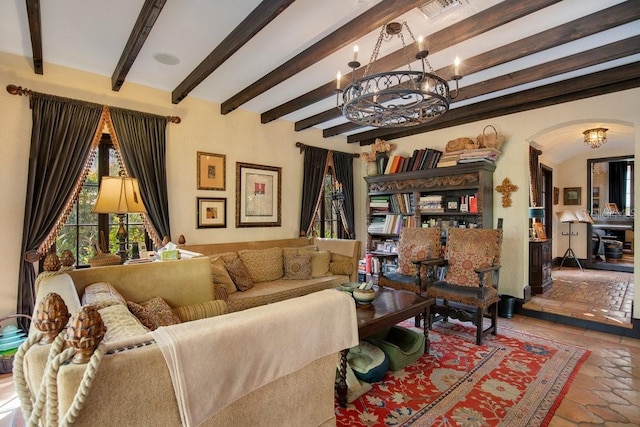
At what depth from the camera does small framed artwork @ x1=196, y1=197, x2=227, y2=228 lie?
12.7 feet

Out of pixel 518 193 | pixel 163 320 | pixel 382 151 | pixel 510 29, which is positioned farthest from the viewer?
pixel 382 151

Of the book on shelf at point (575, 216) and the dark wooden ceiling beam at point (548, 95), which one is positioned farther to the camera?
the book on shelf at point (575, 216)

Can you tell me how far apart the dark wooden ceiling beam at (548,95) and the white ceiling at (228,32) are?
99 mm

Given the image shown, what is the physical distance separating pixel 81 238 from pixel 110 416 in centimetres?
302

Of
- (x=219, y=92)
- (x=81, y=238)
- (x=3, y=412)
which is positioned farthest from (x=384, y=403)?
(x=219, y=92)

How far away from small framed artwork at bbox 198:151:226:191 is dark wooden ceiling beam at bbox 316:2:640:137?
2.66 metres

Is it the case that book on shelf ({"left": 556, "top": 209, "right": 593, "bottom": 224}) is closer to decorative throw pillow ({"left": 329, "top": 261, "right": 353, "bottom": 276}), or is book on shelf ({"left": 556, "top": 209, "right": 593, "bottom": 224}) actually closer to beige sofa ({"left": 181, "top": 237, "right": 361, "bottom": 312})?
beige sofa ({"left": 181, "top": 237, "right": 361, "bottom": 312})

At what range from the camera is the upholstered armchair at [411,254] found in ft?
12.4

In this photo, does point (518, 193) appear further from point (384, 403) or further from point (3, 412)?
point (3, 412)

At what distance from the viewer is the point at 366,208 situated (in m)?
5.47

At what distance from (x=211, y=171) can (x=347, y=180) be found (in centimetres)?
237

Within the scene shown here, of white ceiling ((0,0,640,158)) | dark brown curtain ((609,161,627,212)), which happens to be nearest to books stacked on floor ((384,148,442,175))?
white ceiling ((0,0,640,158))

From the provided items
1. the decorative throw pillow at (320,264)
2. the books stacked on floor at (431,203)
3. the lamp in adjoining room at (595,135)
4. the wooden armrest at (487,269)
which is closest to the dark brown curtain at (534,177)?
the lamp in adjoining room at (595,135)

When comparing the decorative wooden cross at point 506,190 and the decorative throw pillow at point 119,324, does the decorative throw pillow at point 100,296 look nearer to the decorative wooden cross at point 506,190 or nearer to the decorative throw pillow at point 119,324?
the decorative throw pillow at point 119,324
